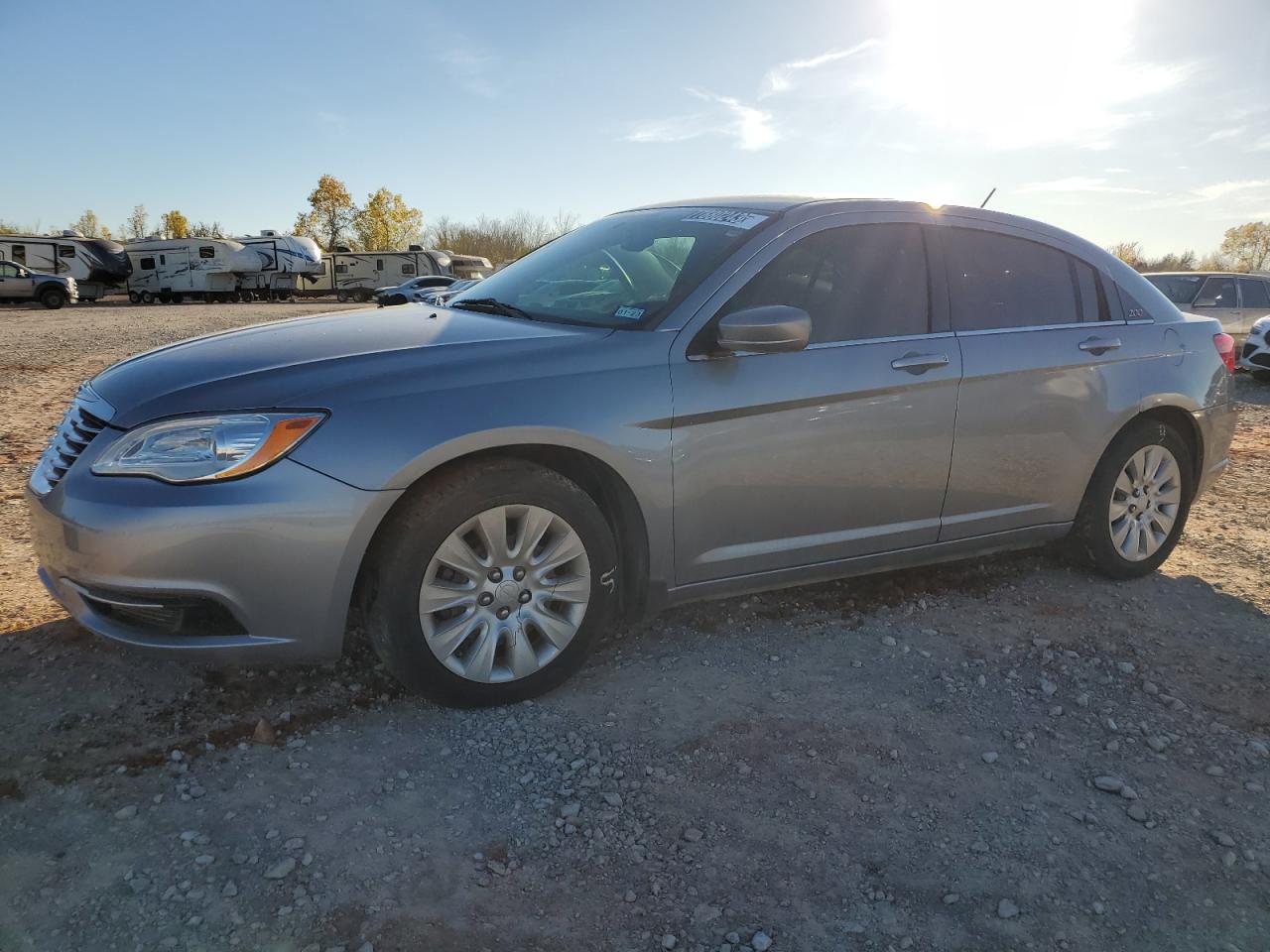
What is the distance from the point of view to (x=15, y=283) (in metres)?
29.4

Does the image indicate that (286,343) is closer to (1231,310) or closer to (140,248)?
(1231,310)

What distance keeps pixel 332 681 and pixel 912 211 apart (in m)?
2.92

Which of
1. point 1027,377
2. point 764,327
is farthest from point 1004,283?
point 764,327

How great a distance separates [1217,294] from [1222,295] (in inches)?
3.9

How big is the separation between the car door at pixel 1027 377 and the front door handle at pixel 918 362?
5.5 inches

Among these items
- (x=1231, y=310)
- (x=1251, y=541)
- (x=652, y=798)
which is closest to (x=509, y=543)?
(x=652, y=798)

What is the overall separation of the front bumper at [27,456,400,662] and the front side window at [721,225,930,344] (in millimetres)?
1577

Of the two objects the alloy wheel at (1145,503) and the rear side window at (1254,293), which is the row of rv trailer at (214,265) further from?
the alloy wheel at (1145,503)

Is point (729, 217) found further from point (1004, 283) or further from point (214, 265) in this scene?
point (214, 265)

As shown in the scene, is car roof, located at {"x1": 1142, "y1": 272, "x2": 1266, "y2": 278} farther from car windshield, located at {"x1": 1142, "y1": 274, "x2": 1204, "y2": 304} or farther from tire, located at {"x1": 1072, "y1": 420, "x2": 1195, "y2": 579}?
tire, located at {"x1": 1072, "y1": 420, "x2": 1195, "y2": 579}

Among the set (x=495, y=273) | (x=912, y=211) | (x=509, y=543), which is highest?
(x=912, y=211)

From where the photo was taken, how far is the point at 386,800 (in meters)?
2.51

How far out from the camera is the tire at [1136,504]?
13.6 feet

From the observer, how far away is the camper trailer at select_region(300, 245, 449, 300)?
42.1 m
